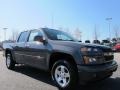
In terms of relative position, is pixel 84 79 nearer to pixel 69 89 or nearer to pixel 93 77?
pixel 93 77

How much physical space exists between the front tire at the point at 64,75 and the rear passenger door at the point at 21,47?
2297mm

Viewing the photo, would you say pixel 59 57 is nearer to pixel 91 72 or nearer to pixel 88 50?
pixel 88 50

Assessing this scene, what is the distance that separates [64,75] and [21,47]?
9.46 ft

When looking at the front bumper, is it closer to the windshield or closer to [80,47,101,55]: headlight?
[80,47,101,55]: headlight

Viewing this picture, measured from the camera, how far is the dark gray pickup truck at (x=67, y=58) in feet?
16.4

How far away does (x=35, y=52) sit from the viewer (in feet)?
22.0

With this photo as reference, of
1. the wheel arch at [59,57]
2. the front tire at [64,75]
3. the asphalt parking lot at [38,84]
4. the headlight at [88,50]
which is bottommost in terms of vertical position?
the asphalt parking lot at [38,84]

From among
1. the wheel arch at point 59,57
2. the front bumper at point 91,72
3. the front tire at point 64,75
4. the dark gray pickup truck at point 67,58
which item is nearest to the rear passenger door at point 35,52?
the dark gray pickup truck at point 67,58

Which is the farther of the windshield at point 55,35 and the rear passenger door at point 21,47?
the rear passenger door at point 21,47

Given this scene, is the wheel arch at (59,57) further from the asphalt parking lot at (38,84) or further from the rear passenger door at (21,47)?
the rear passenger door at (21,47)

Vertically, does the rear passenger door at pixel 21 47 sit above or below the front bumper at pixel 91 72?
above

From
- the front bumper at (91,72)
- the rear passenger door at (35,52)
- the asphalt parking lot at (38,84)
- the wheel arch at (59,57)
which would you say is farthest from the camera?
the rear passenger door at (35,52)

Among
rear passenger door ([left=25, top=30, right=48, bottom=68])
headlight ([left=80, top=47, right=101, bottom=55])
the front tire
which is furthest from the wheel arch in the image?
headlight ([left=80, top=47, right=101, bottom=55])

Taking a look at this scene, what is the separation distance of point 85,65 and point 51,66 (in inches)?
60.2
